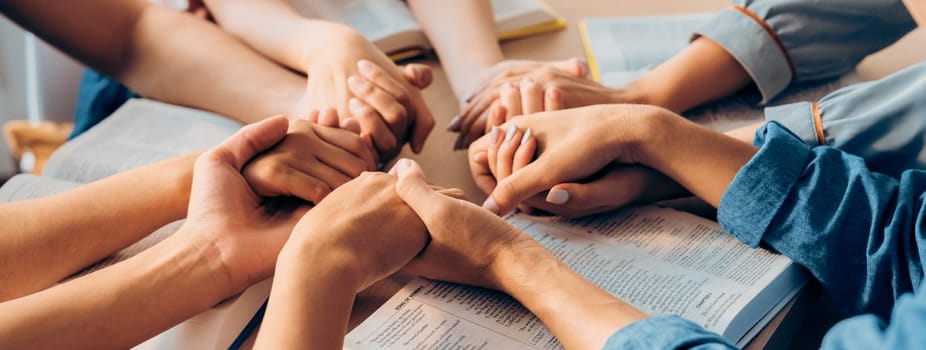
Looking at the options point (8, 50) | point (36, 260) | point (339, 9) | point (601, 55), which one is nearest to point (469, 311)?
point (36, 260)

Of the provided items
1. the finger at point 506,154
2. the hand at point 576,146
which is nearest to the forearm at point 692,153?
the hand at point 576,146

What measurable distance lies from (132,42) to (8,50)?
70cm

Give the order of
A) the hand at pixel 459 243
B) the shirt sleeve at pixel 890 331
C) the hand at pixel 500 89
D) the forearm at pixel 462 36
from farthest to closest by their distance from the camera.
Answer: the forearm at pixel 462 36 < the hand at pixel 500 89 < the hand at pixel 459 243 < the shirt sleeve at pixel 890 331

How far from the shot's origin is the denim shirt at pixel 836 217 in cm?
66

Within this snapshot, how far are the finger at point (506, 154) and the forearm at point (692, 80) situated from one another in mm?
212

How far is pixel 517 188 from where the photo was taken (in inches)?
29.3

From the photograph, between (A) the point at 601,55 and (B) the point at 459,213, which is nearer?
(B) the point at 459,213

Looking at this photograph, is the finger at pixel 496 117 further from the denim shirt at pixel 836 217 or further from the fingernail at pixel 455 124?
the denim shirt at pixel 836 217

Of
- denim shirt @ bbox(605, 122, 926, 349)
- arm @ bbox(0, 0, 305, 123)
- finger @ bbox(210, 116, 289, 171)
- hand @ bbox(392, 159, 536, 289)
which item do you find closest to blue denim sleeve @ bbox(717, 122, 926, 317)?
denim shirt @ bbox(605, 122, 926, 349)

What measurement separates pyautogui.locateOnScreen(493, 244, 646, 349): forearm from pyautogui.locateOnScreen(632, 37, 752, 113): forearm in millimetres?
336

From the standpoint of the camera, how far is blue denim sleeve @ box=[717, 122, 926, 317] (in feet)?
2.16

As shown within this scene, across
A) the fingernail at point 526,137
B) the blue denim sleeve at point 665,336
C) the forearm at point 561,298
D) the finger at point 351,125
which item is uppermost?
the finger at point 351,125

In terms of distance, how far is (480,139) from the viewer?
0.82 metres

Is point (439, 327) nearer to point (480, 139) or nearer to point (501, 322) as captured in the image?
point (501, 322)
